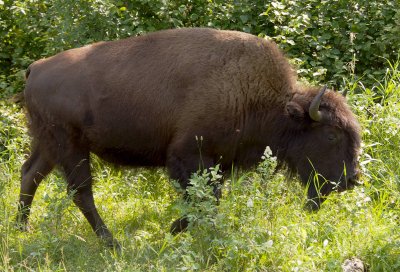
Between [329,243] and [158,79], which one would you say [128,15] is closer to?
[158,79]

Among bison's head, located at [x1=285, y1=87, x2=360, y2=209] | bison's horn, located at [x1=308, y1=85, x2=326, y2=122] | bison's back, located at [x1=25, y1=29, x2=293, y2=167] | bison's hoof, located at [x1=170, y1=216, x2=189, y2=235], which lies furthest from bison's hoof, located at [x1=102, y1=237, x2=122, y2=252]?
bison's horn, located at [x1=308, y1=85, x2=326, y2=122]

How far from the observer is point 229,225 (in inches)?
208

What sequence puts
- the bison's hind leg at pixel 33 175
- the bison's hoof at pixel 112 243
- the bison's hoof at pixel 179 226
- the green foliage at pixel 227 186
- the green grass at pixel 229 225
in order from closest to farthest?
the green grass at pixel 229 225
the green foliage at pixel 227 186
the bison's hoof at pixel 112 243
the bison's hoof at pixel 179 226
the bison's hind leg at pixel 33 175

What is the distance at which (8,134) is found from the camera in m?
7.67

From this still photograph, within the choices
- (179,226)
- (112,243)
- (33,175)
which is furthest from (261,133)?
(33,175)

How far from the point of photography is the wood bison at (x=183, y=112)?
6.02 m

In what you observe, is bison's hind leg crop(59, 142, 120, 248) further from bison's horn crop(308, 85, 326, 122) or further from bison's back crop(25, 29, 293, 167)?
bison's horn crop(308, 85, 326, 122)

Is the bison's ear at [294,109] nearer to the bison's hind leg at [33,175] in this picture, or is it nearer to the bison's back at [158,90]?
the bison's back at [158,90]

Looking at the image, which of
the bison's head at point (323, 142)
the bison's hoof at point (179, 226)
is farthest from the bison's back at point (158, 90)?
the bison's hoof at point (179, 226)

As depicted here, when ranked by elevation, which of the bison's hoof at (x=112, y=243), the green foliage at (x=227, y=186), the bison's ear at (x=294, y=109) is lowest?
the bison's hoof at (x=112, y=243)

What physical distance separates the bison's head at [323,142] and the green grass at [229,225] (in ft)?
0.47

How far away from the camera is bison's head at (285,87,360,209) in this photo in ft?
20.2

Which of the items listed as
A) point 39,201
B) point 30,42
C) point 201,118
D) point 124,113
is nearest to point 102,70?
point 124,113

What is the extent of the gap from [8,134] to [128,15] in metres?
1.85
